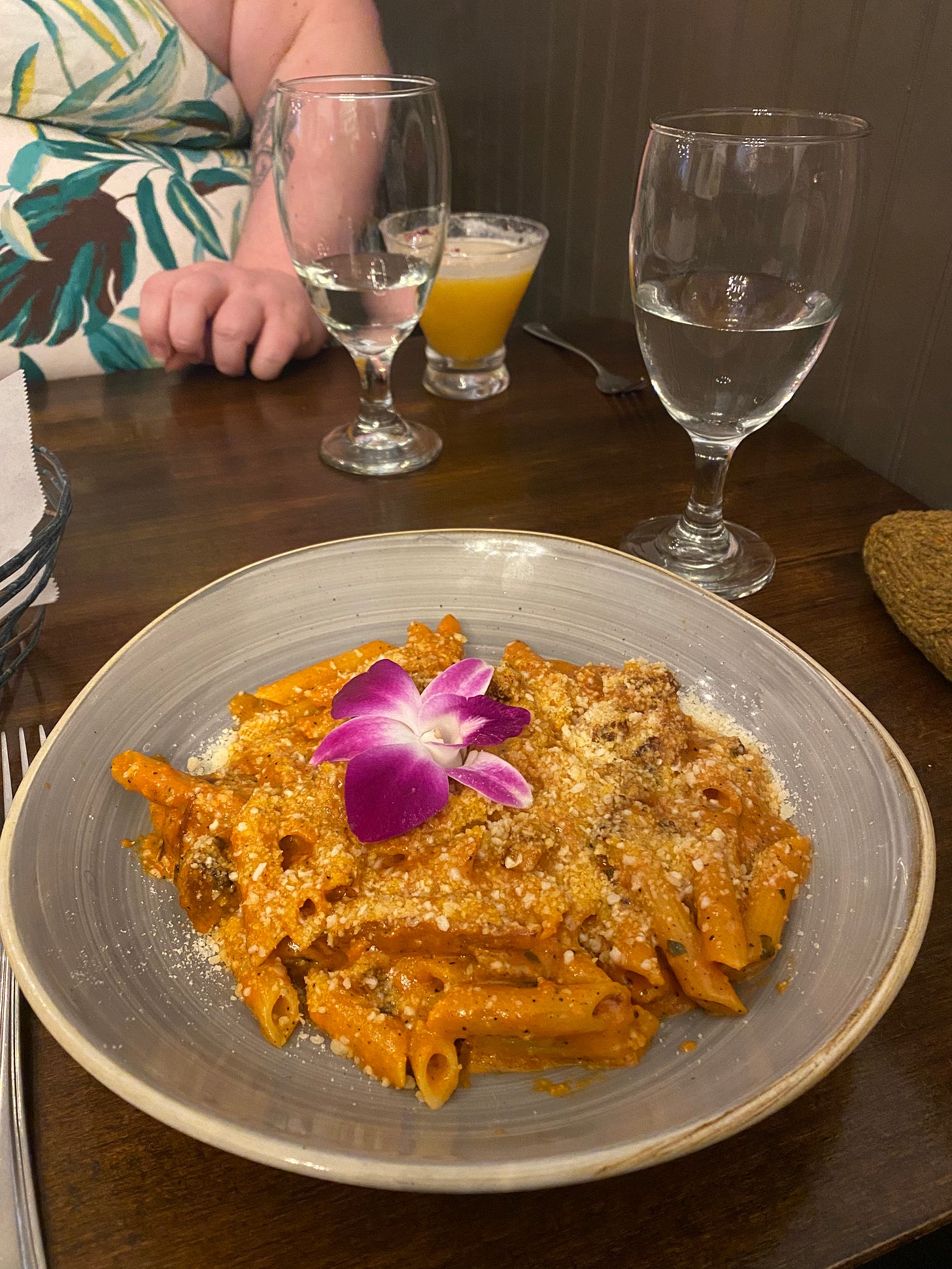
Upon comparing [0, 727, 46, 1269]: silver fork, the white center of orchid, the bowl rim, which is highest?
the bowl rim

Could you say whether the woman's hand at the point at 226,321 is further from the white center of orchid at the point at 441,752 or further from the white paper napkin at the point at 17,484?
the white center of orchid at the point at 441,752

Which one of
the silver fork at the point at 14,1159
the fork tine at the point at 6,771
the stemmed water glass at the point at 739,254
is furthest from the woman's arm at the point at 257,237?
the silver fork at the point at 14,1159

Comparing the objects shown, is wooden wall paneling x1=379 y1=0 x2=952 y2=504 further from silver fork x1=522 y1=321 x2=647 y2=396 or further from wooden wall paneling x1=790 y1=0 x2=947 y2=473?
silver fork x1=522 y1=321 x2=647 y2=396

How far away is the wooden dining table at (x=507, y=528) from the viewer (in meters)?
0.46

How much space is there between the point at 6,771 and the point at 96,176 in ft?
→ 4.52

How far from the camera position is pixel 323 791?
64 centimetres

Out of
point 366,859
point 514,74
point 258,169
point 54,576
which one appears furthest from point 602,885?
point 514,74

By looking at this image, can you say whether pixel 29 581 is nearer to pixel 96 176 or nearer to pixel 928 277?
pixel 928 277

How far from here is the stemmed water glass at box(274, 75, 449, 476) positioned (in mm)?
1039

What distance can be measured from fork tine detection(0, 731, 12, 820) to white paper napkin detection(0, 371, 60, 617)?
0.15 meters

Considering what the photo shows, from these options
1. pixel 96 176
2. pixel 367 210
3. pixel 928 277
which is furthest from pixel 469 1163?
pixel 96 176

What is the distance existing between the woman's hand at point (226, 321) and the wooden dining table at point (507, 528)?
4 cm

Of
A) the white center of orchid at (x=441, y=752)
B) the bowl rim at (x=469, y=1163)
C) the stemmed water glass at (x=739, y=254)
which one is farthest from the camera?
the stemmed water glass at (x=739, y=254)

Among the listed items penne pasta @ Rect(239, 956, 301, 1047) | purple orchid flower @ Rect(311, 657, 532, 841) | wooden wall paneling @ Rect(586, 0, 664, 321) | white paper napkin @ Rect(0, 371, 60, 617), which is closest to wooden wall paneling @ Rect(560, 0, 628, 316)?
wooden wall paneling @ Rect(586, 0, 664, 321)
